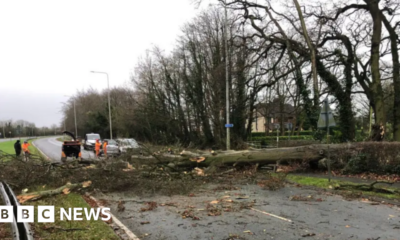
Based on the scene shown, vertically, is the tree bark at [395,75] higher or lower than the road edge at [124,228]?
higher

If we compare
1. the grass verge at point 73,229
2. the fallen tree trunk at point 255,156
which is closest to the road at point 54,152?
the fallen tree trunk at point 255,156

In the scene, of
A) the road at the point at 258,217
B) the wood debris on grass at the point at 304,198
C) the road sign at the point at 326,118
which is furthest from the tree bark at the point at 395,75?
the wood debris on grass at the point at 304,198

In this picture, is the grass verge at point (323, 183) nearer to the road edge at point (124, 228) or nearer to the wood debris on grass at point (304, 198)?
the wood debris on grass at point (304, 198)

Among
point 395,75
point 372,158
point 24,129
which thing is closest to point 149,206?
point 372,158

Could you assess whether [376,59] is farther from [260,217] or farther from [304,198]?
[260,217]

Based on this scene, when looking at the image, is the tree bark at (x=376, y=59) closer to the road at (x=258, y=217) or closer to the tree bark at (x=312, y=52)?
the tree bark at (x=312, y=52)

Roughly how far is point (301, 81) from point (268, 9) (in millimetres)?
5135

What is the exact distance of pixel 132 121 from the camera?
37969 millimetres

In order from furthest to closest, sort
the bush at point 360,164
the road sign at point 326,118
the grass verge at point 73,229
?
the bush at point 360,164, the road sign at point 326,118, the grass verge at point 73,229

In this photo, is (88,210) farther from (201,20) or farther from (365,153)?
(201,20)

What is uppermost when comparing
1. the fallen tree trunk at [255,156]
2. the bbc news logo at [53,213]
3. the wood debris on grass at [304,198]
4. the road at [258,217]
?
the fallen tree trunk at [255,156]

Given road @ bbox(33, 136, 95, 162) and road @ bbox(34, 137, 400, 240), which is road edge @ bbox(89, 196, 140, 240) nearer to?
road @ bbox(34, 137, 400, 240)

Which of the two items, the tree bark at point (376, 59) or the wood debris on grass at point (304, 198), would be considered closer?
the wood debris on grass at point (304, 198)

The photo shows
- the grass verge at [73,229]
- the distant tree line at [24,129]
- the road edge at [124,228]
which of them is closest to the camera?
the grass verge at [73,229]
